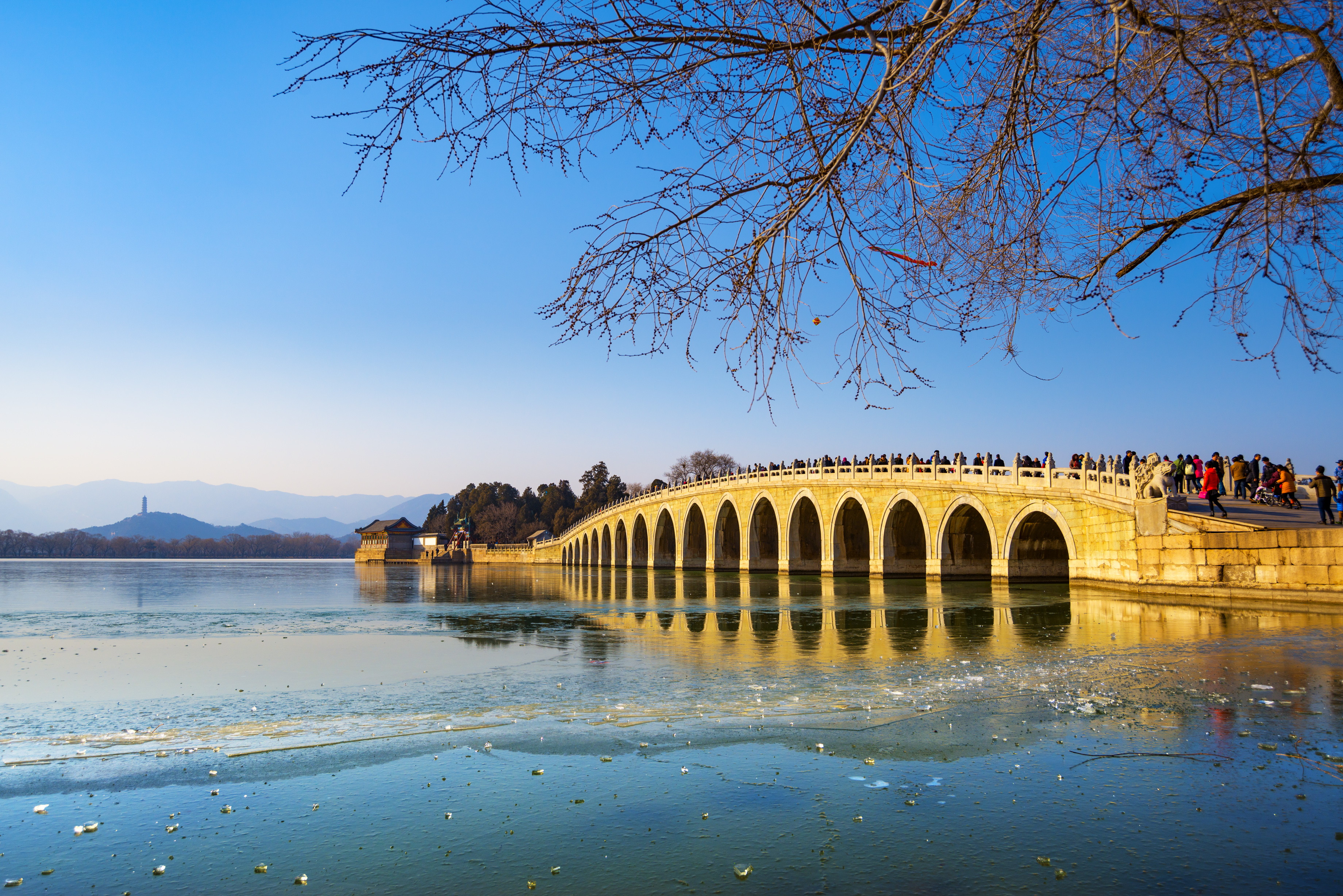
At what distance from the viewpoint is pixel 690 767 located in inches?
187

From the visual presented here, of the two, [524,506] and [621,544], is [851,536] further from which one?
[524,506]

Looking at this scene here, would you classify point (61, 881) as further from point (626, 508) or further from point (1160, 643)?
point (626, 508)

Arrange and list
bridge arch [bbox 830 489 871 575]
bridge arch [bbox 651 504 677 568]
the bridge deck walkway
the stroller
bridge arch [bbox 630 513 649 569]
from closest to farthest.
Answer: the bridge deck walkway → the stroller → bridge arch [bbox 830 489 871 575] → bridge arch [bbox 651 504 677 568] → bridge arch [bbox 630 513 649 569]

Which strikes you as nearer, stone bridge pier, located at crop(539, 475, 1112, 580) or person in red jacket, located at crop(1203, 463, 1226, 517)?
person in red jacket, located at crop(1203, 463, 1226, 517)

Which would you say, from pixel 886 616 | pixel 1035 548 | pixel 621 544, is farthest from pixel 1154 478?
pixel 621 544

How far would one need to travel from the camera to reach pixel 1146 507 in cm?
1952

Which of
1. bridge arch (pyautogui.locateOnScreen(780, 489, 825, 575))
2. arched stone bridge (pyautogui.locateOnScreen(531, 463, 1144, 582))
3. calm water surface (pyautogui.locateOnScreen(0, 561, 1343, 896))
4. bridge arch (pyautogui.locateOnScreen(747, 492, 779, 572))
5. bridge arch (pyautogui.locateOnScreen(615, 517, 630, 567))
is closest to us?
calm water surface (pyautogui.locateOnScreen(0, 561, 1343, 896))

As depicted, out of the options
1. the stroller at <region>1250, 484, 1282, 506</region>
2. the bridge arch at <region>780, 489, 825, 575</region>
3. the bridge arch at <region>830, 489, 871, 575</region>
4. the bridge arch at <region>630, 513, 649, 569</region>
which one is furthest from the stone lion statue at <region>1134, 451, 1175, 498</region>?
the bridge arch at <region>630, 513, 649, 569</region>

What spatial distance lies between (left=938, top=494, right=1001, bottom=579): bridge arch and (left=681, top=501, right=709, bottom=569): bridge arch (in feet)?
70.8

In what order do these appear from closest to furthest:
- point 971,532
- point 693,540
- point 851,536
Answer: point 971,532 < point 851,536 < point 693,540

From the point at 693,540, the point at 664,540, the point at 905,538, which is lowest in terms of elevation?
the point at 664,540

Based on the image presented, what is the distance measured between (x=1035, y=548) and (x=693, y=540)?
91.3ft

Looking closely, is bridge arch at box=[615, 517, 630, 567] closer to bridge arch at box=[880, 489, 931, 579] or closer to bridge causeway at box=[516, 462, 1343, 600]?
bridge causeway at box=[516, 462, 1343, 600]

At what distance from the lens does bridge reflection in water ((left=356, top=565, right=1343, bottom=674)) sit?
1109 centimetres
